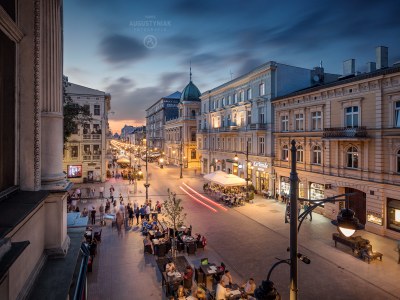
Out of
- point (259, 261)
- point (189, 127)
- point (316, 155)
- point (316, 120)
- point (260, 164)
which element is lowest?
point (259, 261)

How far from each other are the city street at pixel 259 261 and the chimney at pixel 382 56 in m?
15.1


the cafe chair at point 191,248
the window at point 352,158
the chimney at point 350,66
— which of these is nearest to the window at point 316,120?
the window at point 352,158

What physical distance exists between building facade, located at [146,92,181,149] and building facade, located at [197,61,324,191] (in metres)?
40.6

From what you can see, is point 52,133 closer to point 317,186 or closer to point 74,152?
point 317,186

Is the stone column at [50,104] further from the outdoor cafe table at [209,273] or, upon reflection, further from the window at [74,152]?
the window at [74,152]

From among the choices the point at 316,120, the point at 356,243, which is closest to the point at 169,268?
the point at 356,243

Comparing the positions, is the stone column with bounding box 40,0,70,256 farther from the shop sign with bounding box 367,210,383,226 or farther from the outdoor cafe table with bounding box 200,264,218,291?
the shop sign with bounding box 367,210,383,226

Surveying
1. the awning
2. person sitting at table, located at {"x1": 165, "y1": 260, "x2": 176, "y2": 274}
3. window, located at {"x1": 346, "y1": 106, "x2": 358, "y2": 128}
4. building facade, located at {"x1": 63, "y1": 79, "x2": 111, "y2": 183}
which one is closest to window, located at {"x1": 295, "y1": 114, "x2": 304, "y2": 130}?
window, located at {"x1": 346, "y1": 106, "x2": 358, "y2": 128}

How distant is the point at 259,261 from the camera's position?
15.6 meters

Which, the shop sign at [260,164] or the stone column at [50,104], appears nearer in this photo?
the stone column at [50,104]

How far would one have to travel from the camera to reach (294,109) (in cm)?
2948

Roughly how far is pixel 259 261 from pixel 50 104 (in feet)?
45.0

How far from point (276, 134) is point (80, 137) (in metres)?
29.8

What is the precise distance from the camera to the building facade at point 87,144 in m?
42.7
